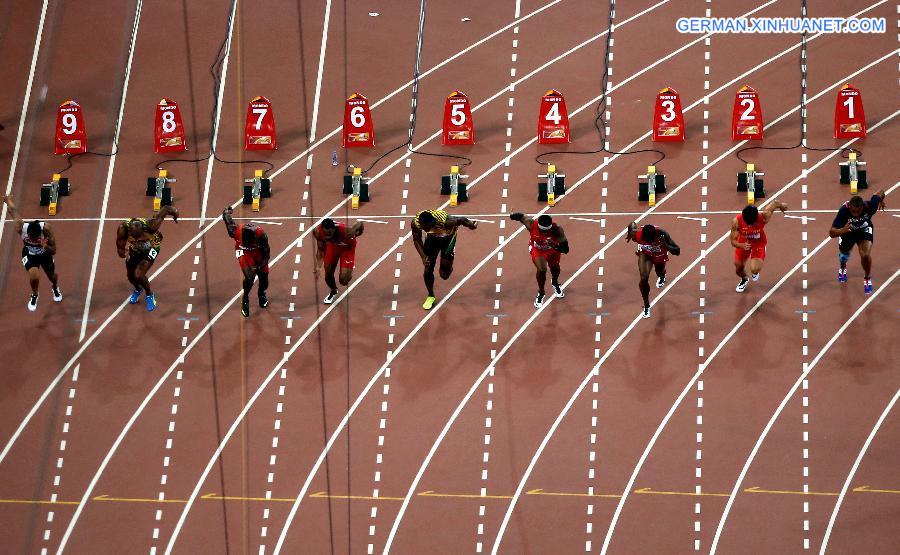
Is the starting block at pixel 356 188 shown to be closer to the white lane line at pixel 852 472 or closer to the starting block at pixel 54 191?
the starting block at pixel 54 191

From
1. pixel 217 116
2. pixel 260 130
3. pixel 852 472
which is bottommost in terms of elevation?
pixel 852 472

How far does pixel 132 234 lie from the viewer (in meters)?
20.1

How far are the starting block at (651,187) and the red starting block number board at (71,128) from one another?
275 inches

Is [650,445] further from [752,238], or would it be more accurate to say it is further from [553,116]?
[553,116]

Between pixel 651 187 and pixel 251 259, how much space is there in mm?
4856

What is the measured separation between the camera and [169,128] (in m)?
22.7

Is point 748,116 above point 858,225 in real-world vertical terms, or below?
above

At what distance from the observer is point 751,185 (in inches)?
843

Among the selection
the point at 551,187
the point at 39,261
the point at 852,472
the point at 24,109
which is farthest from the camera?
the point at 24,109

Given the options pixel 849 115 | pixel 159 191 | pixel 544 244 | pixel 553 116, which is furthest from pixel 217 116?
pixel 849 115

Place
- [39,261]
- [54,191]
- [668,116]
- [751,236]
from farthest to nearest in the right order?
[668,116]
[54,191]
[39,261]
[751,236]

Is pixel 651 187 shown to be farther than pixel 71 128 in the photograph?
No

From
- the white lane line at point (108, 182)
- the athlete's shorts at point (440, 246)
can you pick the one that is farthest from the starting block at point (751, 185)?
the white lane line at point (108, 182)

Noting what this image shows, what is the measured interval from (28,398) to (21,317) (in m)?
1.32
